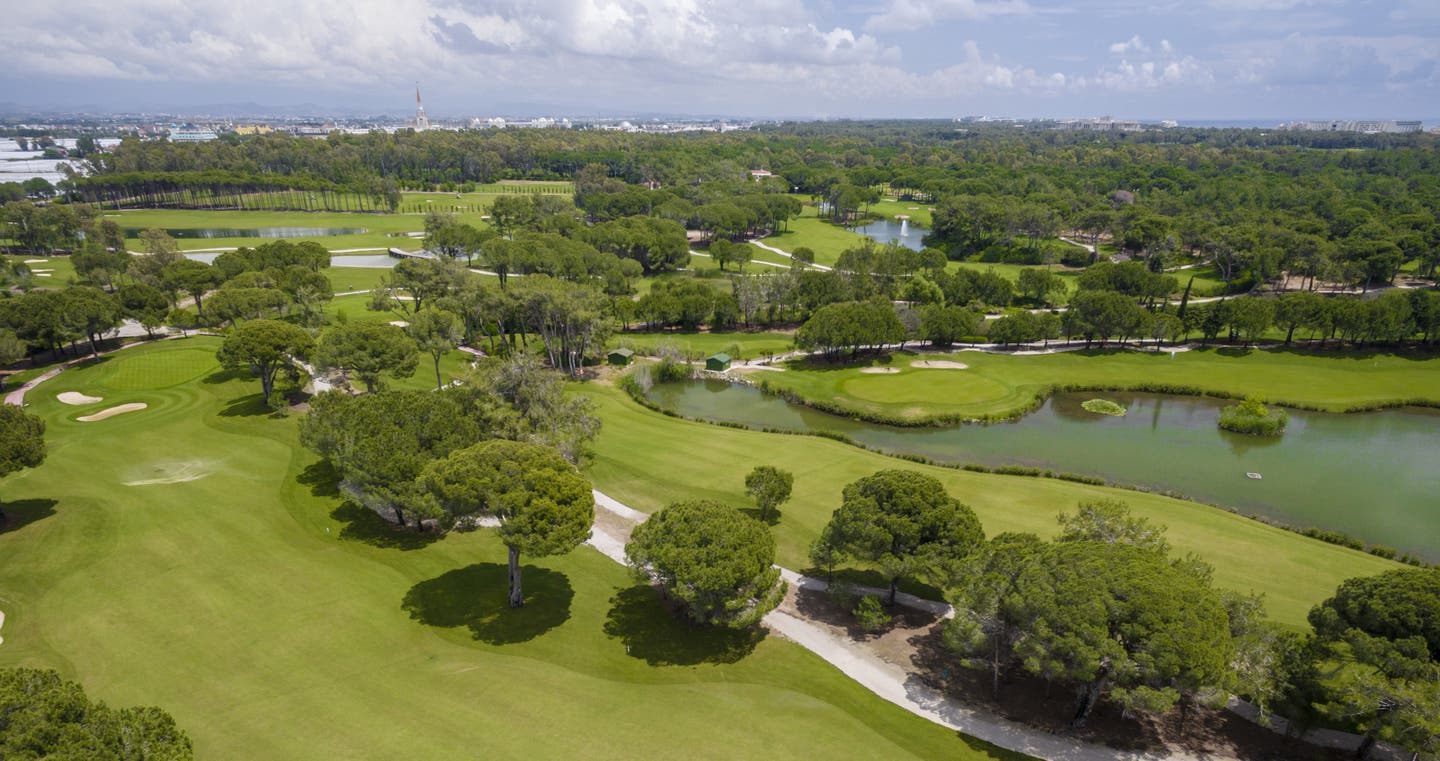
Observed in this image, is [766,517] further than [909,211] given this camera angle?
No

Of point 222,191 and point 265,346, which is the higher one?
point 222,191

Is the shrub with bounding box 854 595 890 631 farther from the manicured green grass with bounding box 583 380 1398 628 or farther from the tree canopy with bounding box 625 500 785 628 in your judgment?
the manicured green grass with bounding box 583 380 1398 628

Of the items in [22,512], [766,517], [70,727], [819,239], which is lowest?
[766,517]

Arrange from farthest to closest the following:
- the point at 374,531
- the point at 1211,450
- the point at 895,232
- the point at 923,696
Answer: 1. the point at 895,232
2. the point at 1211,450
3. the point at 374,531
4. the point at 923,696

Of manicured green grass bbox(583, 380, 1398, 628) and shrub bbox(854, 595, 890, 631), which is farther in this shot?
manicured green grass bbox(583, 380, 1398, 628)

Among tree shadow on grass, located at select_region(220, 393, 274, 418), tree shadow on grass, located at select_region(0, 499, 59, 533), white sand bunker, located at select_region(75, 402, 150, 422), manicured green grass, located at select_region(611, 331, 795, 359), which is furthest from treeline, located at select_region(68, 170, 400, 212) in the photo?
tree shadow on grass, located at select_region(0, 499, 59, 533)

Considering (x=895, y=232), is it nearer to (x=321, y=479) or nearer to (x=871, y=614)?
(x=321, y=479)

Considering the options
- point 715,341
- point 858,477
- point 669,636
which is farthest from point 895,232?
point 669,636

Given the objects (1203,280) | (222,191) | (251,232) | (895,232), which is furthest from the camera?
(222,191)
